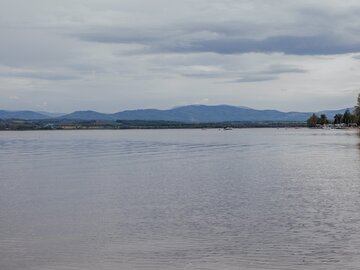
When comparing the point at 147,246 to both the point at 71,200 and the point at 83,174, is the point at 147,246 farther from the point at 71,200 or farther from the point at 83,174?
the point at 83,174

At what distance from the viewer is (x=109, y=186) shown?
143ft

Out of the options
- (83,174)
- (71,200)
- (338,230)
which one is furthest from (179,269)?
(83,174)

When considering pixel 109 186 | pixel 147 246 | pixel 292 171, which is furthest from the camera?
pixel 292 171

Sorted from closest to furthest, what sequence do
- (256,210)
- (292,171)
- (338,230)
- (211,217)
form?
(338,230) → (211,217) → (256,210) → (292,171)

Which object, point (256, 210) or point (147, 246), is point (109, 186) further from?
point (147, 246)

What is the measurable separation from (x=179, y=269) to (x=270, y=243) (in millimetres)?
4992

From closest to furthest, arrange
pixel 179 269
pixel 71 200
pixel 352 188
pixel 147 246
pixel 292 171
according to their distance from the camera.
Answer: pixel 179 269
pixel 147 246
pixel 71 200
pixel 352 188
pixel 292 171

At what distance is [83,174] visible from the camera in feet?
177

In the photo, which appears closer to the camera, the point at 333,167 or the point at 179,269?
the point at 179,269

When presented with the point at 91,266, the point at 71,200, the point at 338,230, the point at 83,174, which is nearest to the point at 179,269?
the point at 91,266

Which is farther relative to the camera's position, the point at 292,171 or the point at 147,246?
the point at 292,171

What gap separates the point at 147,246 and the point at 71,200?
14.8m

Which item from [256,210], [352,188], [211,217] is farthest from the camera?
[352,188]

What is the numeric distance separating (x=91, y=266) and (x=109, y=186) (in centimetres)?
2473
